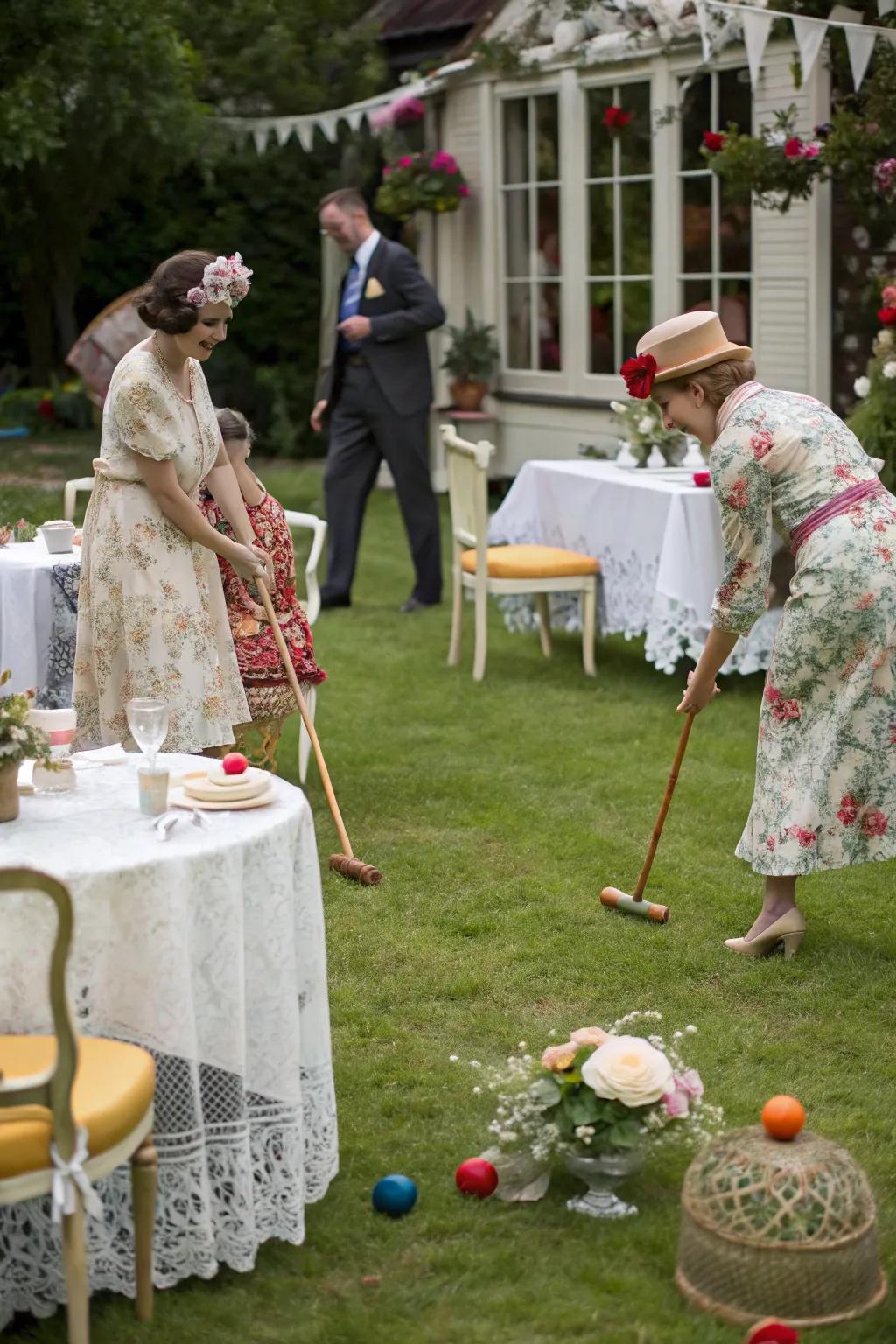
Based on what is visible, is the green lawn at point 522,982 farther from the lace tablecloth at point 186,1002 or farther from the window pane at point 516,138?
the window pane at point 516,138

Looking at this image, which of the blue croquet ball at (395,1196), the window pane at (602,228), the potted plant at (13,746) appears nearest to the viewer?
the potted plant at (13,746)

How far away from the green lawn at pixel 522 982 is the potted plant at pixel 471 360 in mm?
4915

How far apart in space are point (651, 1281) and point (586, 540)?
5.09 m

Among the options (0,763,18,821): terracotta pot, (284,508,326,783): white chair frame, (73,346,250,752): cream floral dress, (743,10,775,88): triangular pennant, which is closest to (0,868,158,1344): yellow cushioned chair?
(0,763,18,821): terracotta pot

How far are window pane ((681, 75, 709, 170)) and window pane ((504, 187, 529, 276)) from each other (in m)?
1.79

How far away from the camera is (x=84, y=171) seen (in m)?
13.5

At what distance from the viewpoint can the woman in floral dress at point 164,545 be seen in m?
4.50

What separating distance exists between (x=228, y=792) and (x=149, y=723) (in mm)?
248

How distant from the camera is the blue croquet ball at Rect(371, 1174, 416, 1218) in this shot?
3.19 meters

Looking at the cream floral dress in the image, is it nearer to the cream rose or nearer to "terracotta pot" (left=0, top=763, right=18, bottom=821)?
"terracotta pot" (left=0, top=763, right=18, bottom=821)

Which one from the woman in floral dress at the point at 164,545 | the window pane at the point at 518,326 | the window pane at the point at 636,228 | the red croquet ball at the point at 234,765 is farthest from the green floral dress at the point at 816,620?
the window pane at the point at 518,326

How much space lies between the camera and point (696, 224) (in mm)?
10734

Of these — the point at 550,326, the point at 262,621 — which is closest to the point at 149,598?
the point at 262,621

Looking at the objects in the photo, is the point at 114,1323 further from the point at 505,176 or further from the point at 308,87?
the point at 308,87
